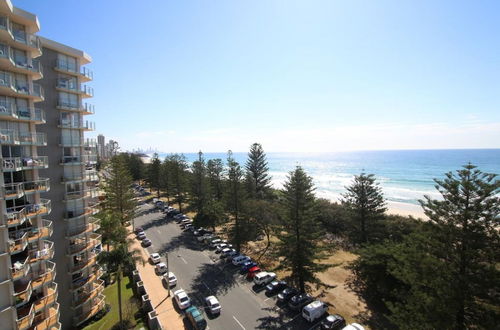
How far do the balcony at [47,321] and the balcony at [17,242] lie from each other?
453 centimetres

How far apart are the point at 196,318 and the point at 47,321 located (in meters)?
8.14

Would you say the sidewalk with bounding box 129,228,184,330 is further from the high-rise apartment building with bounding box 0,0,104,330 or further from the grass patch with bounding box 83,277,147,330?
the high-rise apartment building with bounding box 0,0,104,330

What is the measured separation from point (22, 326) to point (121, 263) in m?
5.37

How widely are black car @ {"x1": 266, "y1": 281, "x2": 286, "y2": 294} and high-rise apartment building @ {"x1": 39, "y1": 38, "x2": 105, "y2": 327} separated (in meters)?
13.1

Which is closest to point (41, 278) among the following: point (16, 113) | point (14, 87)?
point (16, 113)

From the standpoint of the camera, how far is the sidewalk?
644 inches

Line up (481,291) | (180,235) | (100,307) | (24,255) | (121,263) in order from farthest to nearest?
(180,235), (100,307), (121,263), (24,255), (481,291)

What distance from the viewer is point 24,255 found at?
41.6 feet

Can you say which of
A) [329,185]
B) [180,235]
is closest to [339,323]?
[180,235]

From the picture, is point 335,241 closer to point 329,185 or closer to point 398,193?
point 398,193

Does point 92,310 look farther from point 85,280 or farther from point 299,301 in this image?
point 299,301

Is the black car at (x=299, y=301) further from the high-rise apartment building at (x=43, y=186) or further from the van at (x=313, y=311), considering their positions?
the high-rise apartment building at (x=43, y=186)

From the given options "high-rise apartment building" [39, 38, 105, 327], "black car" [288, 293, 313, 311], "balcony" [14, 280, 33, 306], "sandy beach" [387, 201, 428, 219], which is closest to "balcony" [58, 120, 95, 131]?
"high-rise apartment building" [39, 38, 105, 327]

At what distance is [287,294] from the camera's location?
730 inches
